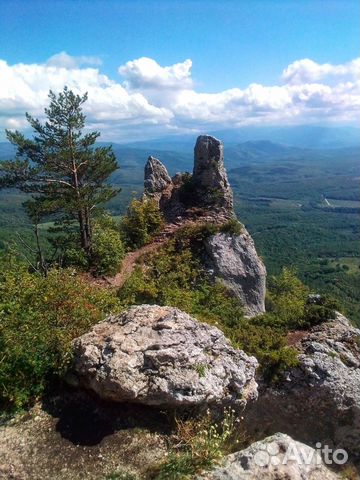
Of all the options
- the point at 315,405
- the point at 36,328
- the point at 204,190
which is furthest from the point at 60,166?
the point at 315,405

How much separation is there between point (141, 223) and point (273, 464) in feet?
57.5

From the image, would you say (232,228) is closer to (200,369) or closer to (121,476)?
(200,369)

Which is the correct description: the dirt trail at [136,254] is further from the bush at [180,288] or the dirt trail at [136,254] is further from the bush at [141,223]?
the bush at [180,288]

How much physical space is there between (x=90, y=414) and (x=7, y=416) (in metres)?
1.95

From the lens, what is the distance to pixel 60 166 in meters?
22.6

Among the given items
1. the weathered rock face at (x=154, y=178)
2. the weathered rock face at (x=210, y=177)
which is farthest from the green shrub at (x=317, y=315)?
the weathered rock face at (x=154, y=178)

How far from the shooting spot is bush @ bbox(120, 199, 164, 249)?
24.3 metres

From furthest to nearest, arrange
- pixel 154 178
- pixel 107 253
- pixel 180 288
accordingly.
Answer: pixel 154 178, pixel 107 253, pixel 180 288

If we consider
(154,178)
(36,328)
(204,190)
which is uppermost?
(154,178)

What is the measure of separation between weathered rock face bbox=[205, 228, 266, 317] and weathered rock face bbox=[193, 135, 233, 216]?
3.37 m

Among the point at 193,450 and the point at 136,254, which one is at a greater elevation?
the point at 136,254

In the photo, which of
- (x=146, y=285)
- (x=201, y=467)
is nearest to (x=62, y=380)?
(x=201, y=467)

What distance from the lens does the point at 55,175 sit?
22.8m
